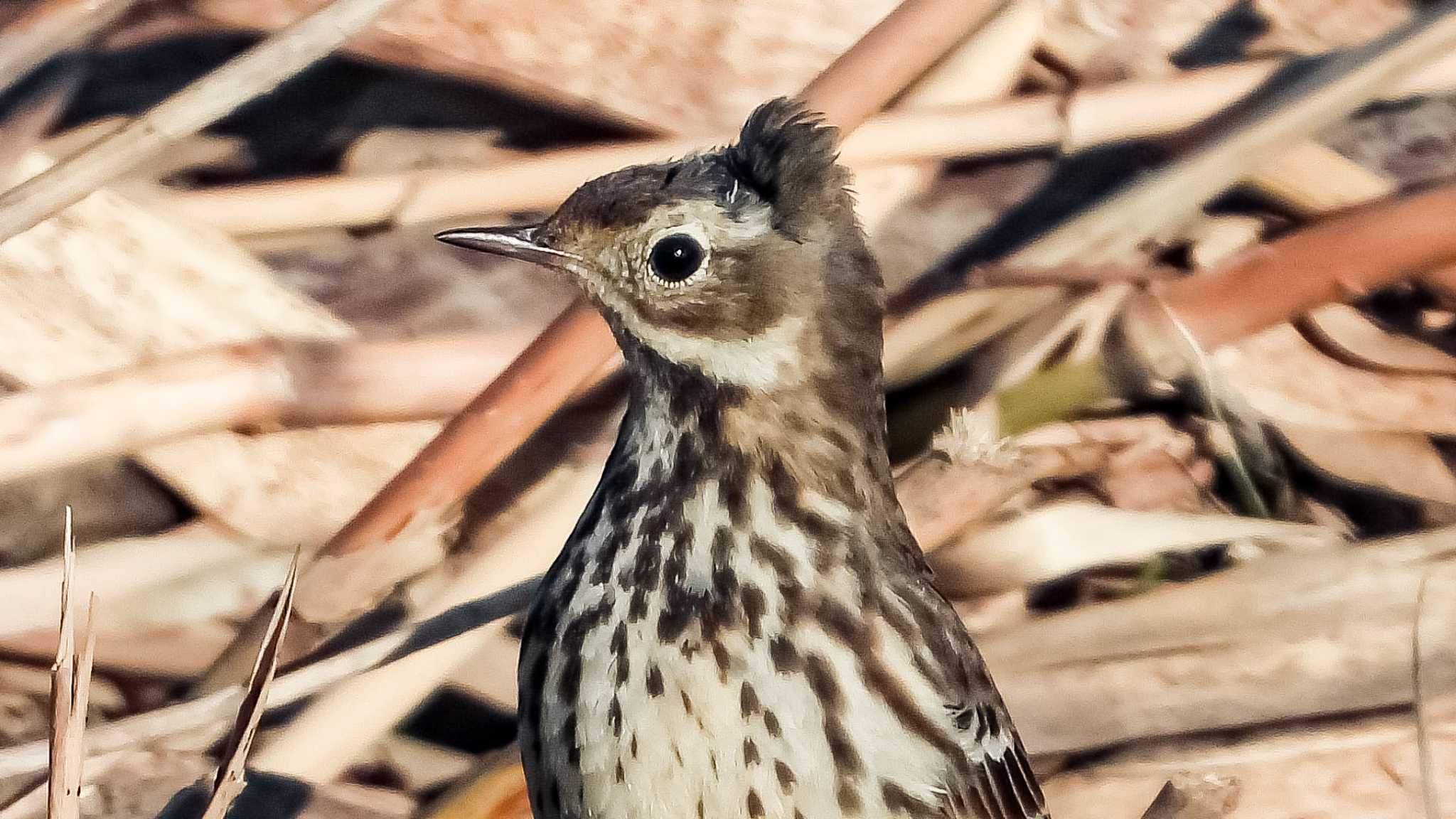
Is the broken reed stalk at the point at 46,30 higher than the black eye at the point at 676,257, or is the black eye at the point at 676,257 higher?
the broken reed stalk at the point at 46,30

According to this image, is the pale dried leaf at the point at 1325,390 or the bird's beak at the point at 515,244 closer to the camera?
the bird's beak at the point at 515,244

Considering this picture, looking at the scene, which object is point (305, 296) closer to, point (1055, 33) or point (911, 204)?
point (911, 204)

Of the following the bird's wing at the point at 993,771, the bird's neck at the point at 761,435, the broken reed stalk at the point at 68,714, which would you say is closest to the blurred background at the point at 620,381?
the bird's wing at the point at 993,771

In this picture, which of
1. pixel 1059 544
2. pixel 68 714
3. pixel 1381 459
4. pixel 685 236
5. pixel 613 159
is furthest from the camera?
pixel 1381 459

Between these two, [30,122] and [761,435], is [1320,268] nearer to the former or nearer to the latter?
[761,435]

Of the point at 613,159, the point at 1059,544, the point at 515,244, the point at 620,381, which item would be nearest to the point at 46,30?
the point at 613,159

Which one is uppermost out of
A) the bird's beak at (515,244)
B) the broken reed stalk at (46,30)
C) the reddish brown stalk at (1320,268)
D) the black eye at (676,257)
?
the broken reed stalk at (46,30)

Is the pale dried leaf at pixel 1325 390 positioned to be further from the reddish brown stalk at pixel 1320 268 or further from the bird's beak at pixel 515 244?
the bird's beak at pixel 515 244
